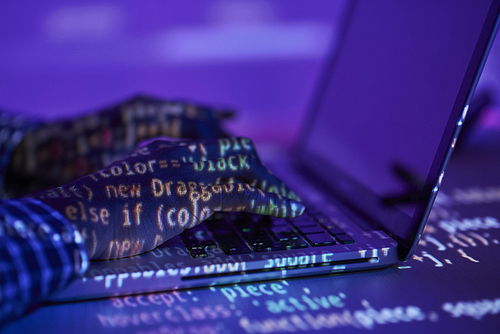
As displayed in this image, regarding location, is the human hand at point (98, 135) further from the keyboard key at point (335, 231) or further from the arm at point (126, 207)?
the keyboard key at point (335, 231)

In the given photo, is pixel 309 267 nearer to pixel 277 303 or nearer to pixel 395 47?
pixel 277 303

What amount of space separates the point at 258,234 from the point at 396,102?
1.10 feet

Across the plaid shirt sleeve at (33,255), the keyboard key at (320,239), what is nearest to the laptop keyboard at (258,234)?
the keyboard key at (320,239)

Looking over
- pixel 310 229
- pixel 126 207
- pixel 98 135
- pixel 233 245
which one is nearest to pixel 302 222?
pixel 310 229

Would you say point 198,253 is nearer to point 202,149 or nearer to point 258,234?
point 258,234

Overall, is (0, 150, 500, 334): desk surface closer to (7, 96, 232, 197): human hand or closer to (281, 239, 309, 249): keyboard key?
(281, 239, 309, 249): keyboard key

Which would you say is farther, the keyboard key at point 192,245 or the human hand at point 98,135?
the human hand at point 98,135

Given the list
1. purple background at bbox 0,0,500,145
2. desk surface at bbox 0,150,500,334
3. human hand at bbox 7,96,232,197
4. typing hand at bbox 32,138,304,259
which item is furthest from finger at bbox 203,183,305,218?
purple background at bbox 0,0,500,145

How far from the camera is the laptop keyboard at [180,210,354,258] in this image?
59 centimetres

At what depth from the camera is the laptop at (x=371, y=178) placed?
0.55 m

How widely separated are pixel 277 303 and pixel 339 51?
667mm

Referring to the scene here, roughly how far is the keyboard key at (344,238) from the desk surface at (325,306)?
1.8 inches

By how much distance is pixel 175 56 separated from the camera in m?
1.62

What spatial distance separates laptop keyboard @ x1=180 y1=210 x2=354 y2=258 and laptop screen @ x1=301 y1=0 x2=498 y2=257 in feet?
0.32
